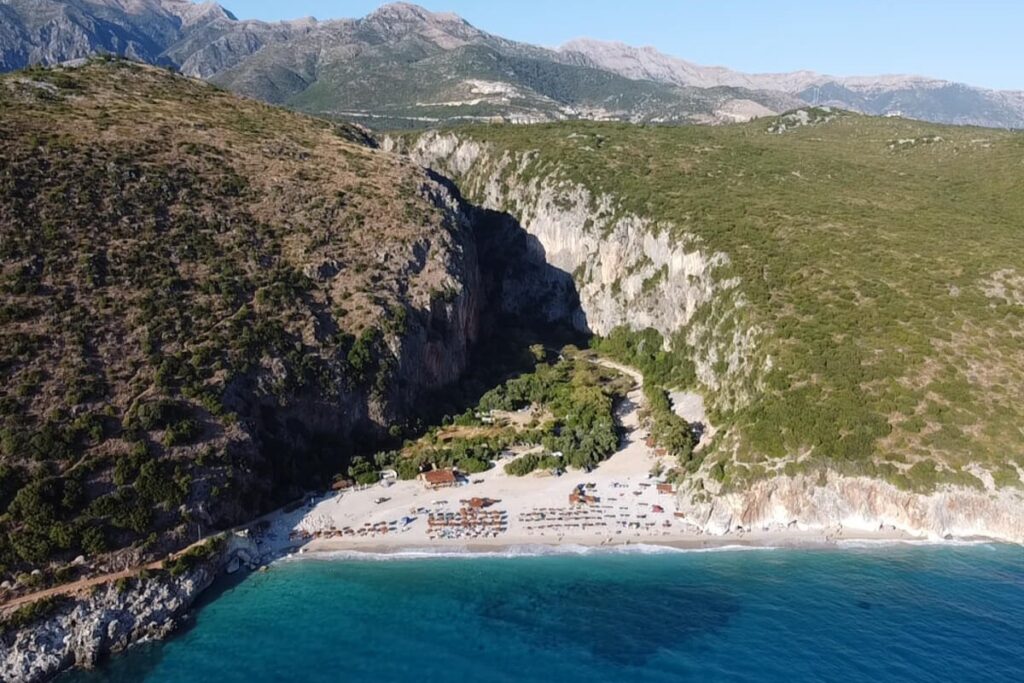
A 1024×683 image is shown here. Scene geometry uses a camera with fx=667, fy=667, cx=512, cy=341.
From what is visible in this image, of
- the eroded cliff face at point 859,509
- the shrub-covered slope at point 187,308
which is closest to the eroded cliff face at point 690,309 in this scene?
the eroded cliff face at point 859,509

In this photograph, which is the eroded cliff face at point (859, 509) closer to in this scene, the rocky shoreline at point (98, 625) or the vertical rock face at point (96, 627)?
the rocky shoreline at point (98, 625)

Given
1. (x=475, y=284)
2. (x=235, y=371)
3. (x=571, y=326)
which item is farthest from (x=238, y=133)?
(x=571, y=326)

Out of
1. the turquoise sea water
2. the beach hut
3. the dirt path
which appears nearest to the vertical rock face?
the dirt path

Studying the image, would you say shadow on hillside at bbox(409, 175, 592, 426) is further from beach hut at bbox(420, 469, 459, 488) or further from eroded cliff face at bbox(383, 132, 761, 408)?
beach hut at bbox(420, 469, 459, 488)

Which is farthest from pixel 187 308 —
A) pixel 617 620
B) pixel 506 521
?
pixel 617 620

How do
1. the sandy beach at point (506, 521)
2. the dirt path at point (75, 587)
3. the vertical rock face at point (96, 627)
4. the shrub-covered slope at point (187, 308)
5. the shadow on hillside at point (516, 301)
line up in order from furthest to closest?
the shadow on hillside at point (516, 301)
the sandy beach at point (506, 521)
the shrub-covered slope at point (187, 308)
the dirt path at point (75, 587)
the vertical rock face at point (96, 627)
